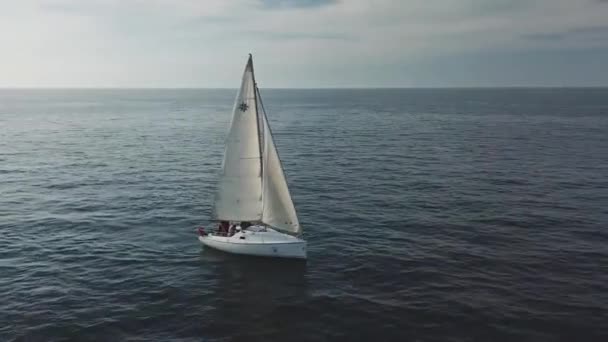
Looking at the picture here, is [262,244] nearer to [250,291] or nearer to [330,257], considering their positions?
[250,291]

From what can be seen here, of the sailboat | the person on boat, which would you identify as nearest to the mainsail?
the sailboat

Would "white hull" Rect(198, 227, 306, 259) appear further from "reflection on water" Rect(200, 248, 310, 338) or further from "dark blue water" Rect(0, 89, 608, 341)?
"dark blue water" Rect(0, 89, 608, 341)

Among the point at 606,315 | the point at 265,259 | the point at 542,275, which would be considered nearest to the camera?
the point at 606,315

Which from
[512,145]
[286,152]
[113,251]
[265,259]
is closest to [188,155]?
[286,152]

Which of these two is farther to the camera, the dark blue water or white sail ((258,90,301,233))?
white sail ((258,90,301,233))

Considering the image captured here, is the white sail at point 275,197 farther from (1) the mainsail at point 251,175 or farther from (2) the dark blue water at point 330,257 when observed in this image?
(2) the dark blue water at point 330,257

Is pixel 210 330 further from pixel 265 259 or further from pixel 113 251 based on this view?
pixel 113 251
